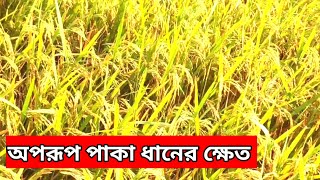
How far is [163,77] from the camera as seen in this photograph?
5.49 feet

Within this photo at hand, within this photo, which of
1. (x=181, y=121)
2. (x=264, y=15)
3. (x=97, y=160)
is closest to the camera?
(x=97, y=160)

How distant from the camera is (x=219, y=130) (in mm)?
1617

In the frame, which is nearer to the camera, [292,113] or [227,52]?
[292,113]

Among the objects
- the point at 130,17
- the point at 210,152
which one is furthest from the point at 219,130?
the point at 130,17

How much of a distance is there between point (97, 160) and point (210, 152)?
1.17 feet

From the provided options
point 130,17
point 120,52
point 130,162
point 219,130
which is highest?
point 130,17

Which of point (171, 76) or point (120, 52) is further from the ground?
point (120, 52)

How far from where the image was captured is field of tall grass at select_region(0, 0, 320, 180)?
4.91ft

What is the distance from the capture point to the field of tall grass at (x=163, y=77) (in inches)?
58.9

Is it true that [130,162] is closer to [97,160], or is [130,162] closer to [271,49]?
[97,160]

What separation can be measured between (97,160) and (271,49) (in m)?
0.86

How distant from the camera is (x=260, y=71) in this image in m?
1.81

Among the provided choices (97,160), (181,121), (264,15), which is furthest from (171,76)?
(264,15)

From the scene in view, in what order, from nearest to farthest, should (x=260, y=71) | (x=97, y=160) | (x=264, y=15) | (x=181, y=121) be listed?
1. (x=97, y=160)
2. (x=181, y=121)
3. (x=260, y=71)
4. (x=264, y=15)
